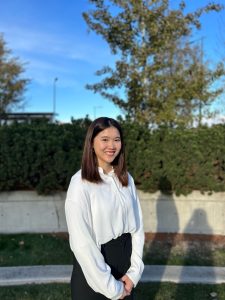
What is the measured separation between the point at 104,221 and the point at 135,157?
16.4 feet

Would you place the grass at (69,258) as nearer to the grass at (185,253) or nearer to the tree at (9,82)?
the grass at (185,253)

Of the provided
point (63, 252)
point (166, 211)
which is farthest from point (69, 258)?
point (166, 211)

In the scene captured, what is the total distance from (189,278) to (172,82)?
564 cm

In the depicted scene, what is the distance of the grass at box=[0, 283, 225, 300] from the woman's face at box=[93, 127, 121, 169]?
265cm

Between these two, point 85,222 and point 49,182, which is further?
point 49,182

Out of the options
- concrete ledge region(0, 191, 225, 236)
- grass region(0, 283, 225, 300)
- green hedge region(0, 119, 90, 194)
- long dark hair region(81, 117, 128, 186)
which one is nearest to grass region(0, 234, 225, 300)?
grass region(0, 283, 225, 300)

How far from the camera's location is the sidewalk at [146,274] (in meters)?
5.45

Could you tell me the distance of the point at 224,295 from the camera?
504 cm

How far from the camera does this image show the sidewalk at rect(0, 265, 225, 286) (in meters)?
5.45

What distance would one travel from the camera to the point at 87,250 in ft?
8.20

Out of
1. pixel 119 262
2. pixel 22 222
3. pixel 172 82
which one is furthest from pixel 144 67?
pixel 119 262

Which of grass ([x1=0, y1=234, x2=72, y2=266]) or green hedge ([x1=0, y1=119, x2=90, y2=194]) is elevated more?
green hedge ([x1=0, y1=119, x2=90, y2=194])

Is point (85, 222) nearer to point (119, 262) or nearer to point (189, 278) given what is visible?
point (119, 262)

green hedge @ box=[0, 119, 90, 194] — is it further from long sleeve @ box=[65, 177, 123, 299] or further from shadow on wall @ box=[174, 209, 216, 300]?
long sleeve @ box=[65, 177, 123, 299]
